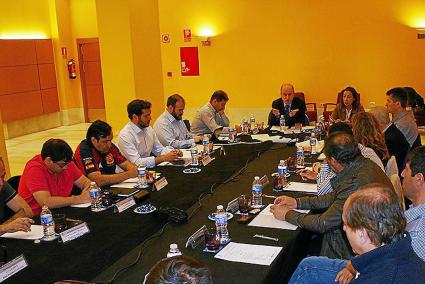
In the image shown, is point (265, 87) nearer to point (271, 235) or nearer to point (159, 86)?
point (159, 86)

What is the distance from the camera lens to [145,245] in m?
2.43

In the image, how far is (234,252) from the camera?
2.27 m

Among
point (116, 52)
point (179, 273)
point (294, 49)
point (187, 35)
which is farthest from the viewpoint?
point (187, 35)

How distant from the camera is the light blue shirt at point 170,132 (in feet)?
17.4

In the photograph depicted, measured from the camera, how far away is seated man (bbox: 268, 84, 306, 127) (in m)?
6.48

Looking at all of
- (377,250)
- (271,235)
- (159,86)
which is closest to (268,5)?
(159,86)

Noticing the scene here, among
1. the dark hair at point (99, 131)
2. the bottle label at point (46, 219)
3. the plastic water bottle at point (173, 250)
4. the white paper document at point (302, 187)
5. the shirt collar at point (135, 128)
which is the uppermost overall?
the dark hair at point (99, 131)

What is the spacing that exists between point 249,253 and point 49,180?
66.2 inches

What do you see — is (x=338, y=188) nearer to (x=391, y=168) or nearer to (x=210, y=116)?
(x=391, y=168)

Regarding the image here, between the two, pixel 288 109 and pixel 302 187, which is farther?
pixel 288 109

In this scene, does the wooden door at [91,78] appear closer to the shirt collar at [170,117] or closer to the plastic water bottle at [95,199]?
the shirt collar at [170,117]

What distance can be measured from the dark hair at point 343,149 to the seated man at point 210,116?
335 cm

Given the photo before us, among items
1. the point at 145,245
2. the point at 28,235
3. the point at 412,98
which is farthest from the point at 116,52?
the point at 145,245

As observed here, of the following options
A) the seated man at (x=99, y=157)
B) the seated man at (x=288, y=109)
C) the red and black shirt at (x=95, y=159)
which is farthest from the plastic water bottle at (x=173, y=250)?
the seated man at (x=288, y=109)
